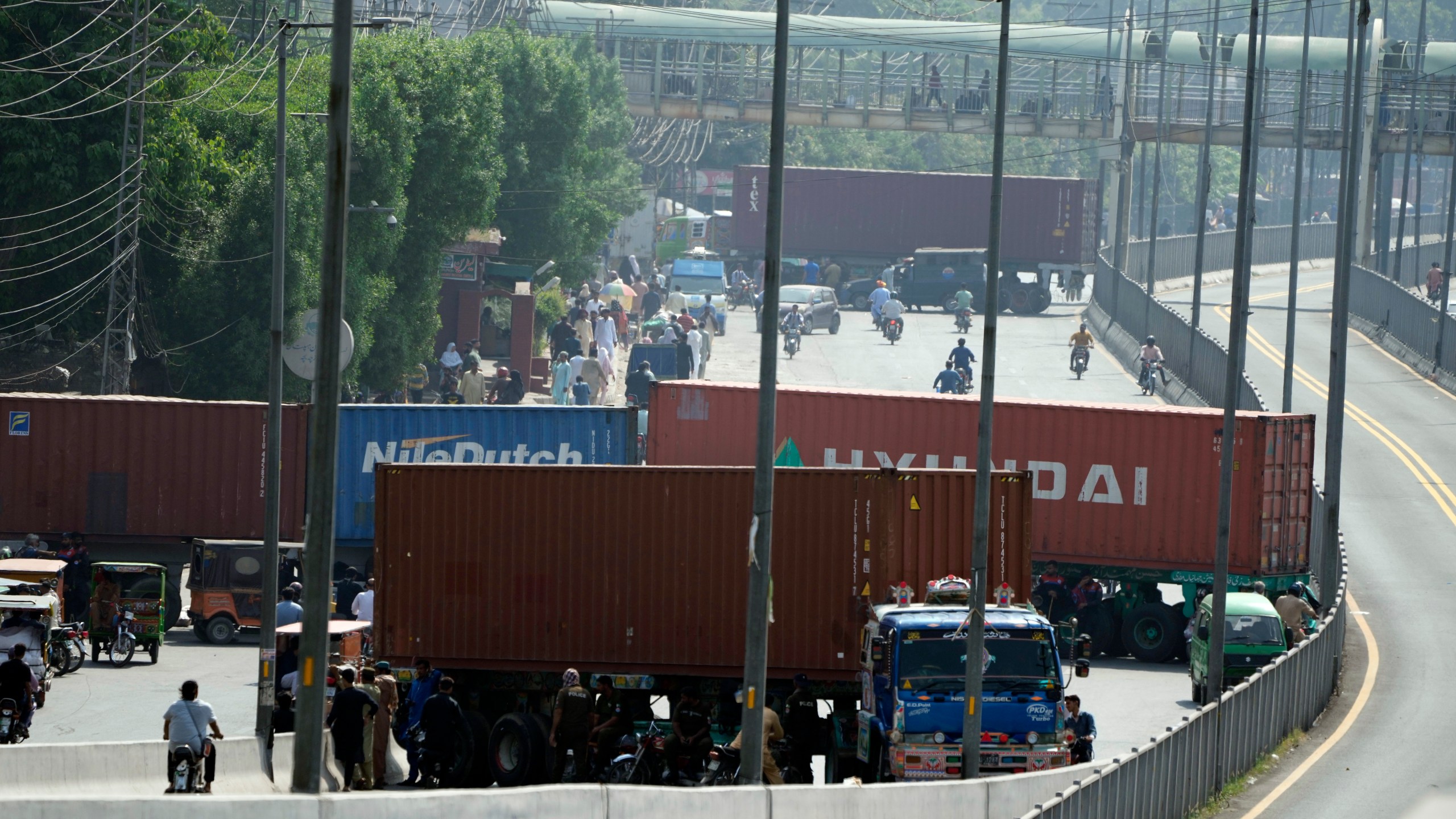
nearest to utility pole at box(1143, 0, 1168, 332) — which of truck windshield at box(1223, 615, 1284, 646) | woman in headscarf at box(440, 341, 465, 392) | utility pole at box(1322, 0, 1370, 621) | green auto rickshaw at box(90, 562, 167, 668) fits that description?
woman in headscarf at box(440, 341, 465, 392)

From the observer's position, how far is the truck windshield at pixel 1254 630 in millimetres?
24281

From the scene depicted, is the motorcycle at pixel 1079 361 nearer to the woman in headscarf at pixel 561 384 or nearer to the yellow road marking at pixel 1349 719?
the woman in headscarf at pixel 561 384

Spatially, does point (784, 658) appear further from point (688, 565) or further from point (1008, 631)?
point (1008, 631)

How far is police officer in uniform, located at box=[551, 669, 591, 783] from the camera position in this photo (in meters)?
18.4

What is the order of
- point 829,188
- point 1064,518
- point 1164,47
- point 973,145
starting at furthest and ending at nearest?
point 973,145, point 829,188, point 1164,47, point 1064,518

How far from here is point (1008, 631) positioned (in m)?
17.2

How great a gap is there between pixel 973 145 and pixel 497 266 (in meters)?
69.0

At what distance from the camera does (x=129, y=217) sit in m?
35.0

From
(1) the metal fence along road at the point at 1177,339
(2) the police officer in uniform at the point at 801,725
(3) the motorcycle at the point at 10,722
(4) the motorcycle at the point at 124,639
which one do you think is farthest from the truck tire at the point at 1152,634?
(3) the motorcycle at the point at 10,722

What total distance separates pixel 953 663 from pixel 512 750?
490 centimetres

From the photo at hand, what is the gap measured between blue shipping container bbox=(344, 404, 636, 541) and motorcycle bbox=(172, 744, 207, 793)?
14.7 metres

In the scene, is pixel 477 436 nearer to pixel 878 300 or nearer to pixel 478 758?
pixel 478 758

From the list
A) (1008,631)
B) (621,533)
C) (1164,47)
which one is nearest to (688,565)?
(621,533)

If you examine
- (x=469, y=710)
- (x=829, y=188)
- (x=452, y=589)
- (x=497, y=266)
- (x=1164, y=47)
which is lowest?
(x=469, y=710)
